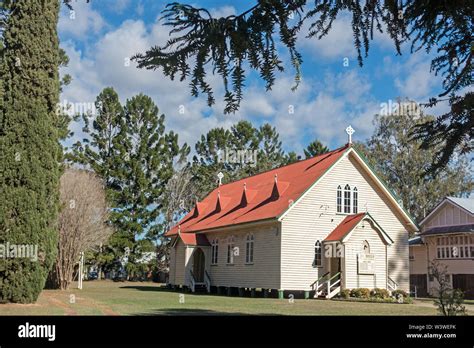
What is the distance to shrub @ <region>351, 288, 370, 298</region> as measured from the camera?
25.1 m

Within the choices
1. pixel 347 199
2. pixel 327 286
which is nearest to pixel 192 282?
pixel 327 286

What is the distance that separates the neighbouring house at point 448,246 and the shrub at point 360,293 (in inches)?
392

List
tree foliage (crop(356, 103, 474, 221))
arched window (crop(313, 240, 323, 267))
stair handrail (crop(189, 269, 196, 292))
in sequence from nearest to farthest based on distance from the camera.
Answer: arched window (crop(313, 240, 323, 267))
stair handrail (crop(189, 269, 196, 292))
tree foliage (crop(356, 103, 474, 221))

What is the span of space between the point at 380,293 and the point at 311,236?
4.67 meters

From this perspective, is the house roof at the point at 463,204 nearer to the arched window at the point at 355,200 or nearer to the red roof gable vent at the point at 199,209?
the arched window at the point at 355,200

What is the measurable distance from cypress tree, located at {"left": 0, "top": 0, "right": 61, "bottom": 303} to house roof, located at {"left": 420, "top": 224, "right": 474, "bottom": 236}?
27.3m

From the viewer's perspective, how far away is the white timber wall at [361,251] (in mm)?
25828

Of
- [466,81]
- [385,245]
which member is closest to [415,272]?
[385,245]

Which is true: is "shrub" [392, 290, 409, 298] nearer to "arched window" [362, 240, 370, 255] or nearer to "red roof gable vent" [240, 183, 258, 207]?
"arched window" [362, 240, 370, 255]

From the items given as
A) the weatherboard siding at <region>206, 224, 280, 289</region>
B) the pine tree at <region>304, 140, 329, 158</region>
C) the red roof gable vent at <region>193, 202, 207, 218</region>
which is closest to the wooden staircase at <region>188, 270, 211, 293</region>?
the weatherboard siding at <region>206, 224, 280, 289</region>

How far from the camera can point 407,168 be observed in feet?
155

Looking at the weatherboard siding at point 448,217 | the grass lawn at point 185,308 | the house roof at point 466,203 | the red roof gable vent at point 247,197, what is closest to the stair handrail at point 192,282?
the red roof gable vent at point 247,197

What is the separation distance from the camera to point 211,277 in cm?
3275
